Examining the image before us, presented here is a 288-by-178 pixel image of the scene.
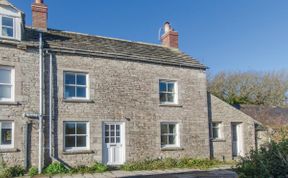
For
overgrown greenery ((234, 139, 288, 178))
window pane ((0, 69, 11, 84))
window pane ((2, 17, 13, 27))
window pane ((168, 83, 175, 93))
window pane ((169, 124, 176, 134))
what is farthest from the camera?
window pane ((168, 83, 175, 93))

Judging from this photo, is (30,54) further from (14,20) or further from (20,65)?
(14,20)

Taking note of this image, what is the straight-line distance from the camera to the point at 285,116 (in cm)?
2880

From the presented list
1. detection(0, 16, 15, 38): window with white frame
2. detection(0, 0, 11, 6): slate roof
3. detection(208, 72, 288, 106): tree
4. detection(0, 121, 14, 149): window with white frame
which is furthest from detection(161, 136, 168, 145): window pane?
detection(208, 72, 288, 106): tree

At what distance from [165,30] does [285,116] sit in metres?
15.0

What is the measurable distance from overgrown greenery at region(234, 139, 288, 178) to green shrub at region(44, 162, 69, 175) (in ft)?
29.7

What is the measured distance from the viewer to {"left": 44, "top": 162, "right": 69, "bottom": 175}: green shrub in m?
14.0

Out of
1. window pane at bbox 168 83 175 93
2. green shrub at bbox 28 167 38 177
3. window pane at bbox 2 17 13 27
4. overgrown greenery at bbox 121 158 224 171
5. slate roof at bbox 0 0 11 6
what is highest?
slate roof at bbox 0 0 11 6

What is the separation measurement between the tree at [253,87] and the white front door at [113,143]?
70.4ft

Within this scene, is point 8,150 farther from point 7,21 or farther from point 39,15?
point 39,15

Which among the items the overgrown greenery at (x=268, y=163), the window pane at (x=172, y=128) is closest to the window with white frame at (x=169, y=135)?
the window pane at (x=172, y=128)

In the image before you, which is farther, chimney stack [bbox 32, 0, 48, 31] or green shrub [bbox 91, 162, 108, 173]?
chimney stack [bbox 32, 0, 48, 31]

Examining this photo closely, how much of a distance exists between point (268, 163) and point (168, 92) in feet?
38.1

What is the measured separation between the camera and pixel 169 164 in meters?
16.9

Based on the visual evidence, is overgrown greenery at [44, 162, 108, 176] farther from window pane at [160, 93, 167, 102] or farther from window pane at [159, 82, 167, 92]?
window pane at [159, 82, 167, 92]
